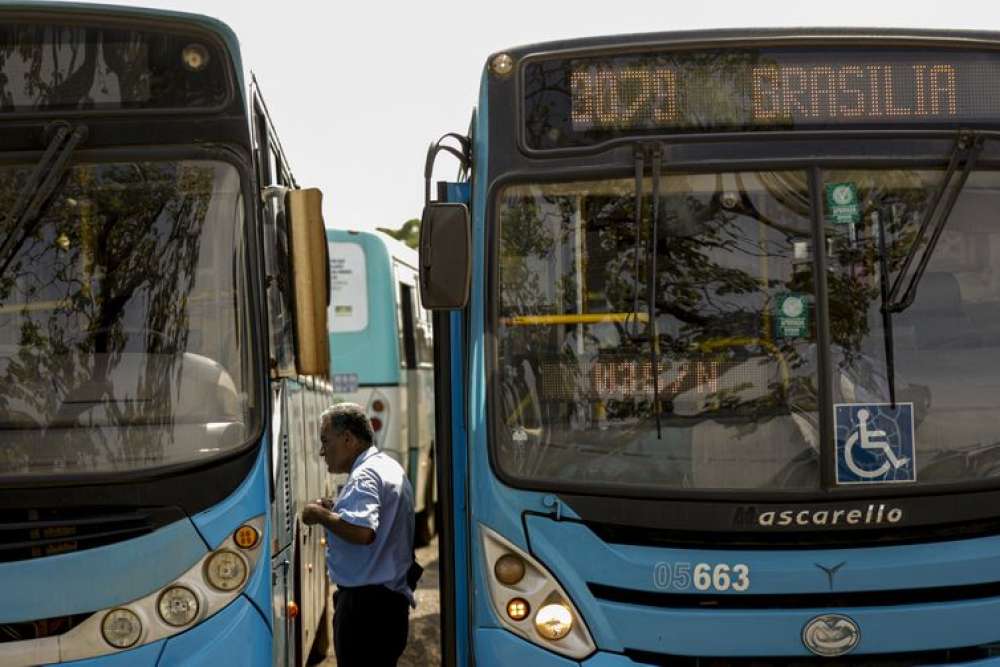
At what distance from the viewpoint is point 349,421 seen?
7461mm

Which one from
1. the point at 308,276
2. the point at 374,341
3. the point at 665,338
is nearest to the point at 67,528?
the point at 308,276

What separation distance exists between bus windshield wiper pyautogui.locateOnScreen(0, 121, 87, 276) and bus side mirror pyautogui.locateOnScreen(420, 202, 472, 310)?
1.35m

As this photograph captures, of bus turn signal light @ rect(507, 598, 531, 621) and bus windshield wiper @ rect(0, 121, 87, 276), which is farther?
bus turn signal light @ rect(507, 598, 531, 621)

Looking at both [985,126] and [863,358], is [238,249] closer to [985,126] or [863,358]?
[863,358]

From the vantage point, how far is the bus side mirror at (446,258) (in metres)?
5.90

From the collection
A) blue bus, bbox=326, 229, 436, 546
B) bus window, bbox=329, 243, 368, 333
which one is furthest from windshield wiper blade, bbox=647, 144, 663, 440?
bus window, bbox=329, 243, 368, 333

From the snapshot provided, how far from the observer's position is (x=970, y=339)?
19.4ft

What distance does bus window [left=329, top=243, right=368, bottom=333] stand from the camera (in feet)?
54.1

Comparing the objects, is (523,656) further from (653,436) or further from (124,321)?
(124,321)

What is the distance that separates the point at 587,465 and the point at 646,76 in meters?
1.53

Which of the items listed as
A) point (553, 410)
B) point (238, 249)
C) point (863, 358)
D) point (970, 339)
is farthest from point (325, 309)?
point (970, 339)

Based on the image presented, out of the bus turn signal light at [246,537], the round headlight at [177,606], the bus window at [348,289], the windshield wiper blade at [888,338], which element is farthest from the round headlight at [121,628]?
the bus window at [348,289]

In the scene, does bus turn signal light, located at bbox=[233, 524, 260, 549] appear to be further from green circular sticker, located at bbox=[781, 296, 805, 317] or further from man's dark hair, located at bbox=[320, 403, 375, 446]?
green circular sticker, located at bbox=[781, 296, 805, 317]

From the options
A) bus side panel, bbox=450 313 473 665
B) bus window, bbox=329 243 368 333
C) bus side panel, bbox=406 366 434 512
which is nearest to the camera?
bus side panel, bbox=450 313 473 665
